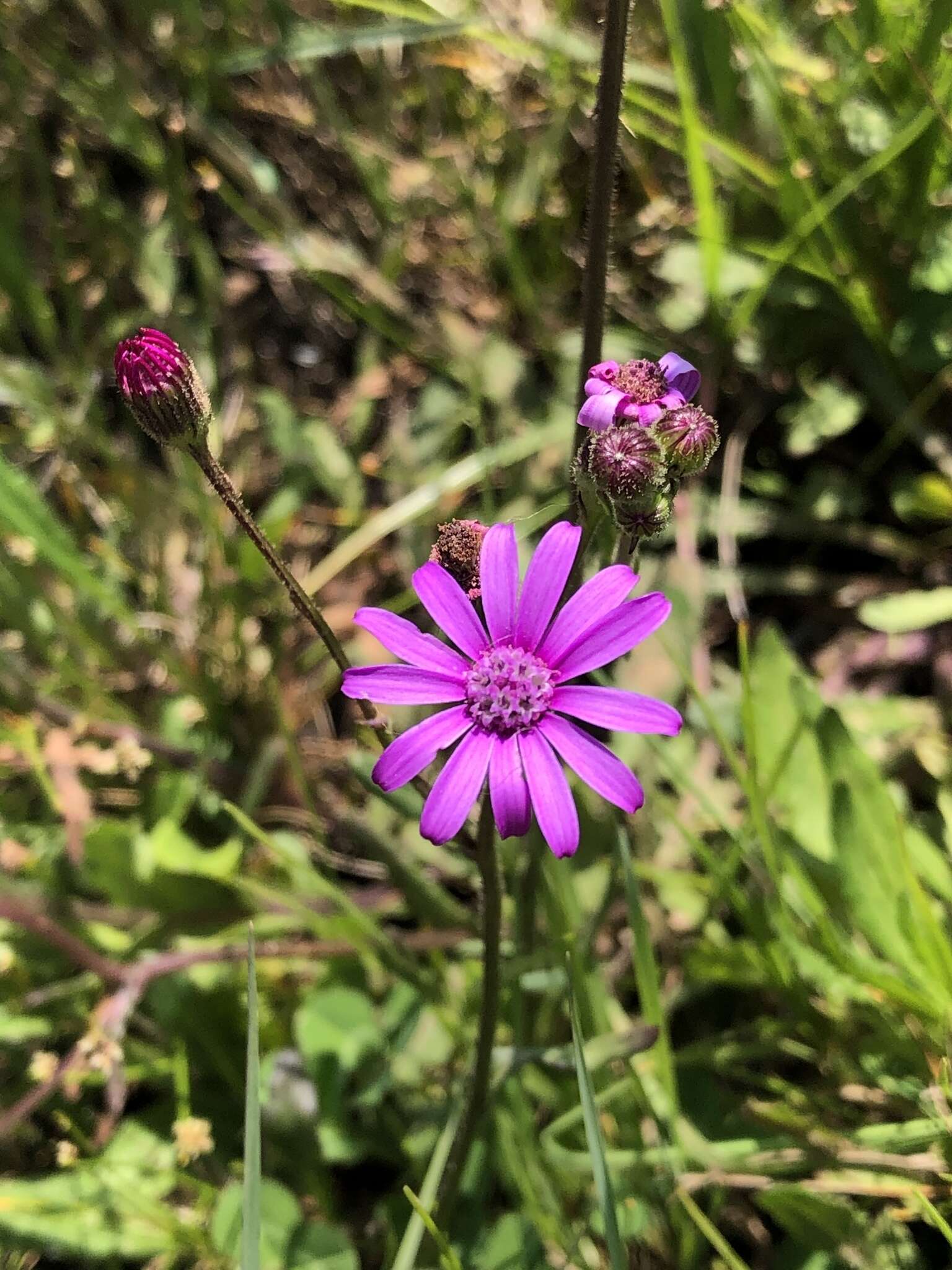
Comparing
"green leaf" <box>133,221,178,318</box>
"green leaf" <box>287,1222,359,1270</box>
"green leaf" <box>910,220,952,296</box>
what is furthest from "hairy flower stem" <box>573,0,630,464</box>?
"green leaf" <box>133,221,178,318</box>

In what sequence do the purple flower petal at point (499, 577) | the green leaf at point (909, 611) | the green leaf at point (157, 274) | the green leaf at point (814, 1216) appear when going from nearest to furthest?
1. the purple flower petal at point (499, 577)
2. the green leaf at point (814, 1216)
3. the green leaf at point (909, 611)
4. the green leaf at point (157, 274)

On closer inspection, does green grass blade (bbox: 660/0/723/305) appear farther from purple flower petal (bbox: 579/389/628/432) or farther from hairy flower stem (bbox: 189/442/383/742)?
hairy flower stem (bbox: 189/442/383/742)

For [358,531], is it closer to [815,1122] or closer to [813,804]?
[813,804]

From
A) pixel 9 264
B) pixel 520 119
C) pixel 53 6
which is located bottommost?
pixel 9 264

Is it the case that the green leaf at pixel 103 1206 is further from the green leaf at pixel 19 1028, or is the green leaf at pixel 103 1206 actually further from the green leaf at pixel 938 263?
the green leaf at pixel 938 263

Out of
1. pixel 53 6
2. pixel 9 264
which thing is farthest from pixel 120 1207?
pixel 53 6

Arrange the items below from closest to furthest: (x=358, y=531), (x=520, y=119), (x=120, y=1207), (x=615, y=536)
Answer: (x=615, y=536) < (x=120, y=1207) < (x=358, y=531) < (x=520, y=119)

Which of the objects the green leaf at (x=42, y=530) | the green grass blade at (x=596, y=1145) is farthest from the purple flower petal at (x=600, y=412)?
the green leaf at (x=42, y=530)

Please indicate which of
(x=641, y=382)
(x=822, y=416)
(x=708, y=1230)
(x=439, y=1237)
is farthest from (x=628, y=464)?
(x=822, y=416)
